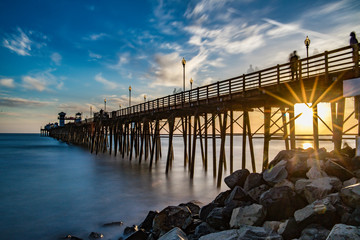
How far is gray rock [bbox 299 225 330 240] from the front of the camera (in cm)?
438

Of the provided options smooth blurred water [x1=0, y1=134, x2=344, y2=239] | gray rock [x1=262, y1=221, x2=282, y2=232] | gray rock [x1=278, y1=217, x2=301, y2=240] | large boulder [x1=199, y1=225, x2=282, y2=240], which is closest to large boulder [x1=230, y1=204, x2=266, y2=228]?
gray rock [x1=262, y1=221, x2=282, y2=232]

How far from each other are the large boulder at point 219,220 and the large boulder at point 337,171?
3.03 metres

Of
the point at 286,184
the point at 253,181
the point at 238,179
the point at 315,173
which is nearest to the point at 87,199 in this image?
the point at 238,179

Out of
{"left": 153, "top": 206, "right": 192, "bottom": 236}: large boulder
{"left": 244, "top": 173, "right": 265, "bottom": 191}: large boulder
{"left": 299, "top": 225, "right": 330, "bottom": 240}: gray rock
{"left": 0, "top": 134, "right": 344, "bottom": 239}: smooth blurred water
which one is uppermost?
{"left": 244, "top": 173, "right": 265, "bottom": 191}: large boulder

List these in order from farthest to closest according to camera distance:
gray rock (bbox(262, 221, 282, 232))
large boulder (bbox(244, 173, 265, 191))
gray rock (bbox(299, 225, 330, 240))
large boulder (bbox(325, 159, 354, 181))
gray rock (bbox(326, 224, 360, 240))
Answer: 1. large boulder (bbox(244, 173, 265, 191))
2. large boulder (bbox(325, 159, 354, 181))
3. gray rock (bbox(262, 221, 282, 232))
4. gray rock (bbox(299, 225, 330, 240))
5. gray rock (bbox(326, 224, 360, 240))

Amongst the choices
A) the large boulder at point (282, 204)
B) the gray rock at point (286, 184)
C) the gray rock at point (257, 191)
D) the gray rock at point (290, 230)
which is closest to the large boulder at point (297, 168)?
the gray rock at point (286, 184)

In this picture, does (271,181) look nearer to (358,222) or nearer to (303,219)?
(303,219)

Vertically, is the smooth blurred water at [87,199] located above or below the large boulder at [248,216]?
below

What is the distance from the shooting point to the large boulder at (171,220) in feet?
23.2

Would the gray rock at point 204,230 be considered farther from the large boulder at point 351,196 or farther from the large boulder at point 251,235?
the large boulder at point 351,196

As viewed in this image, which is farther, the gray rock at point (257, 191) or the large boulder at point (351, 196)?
the gray rock at point (257, 191)

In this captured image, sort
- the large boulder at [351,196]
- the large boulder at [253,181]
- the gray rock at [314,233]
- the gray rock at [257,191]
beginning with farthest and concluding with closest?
1. the large boulder at [253,181]
2. the gray rock at [257,191]
3. the large boulder at [351,196]
4. the gray rock at [314,233]

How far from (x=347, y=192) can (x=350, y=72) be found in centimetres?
578

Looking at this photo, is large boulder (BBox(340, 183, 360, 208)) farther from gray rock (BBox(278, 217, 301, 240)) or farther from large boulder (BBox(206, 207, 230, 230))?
large boulder (BBox(206, 207, 230, 230))
